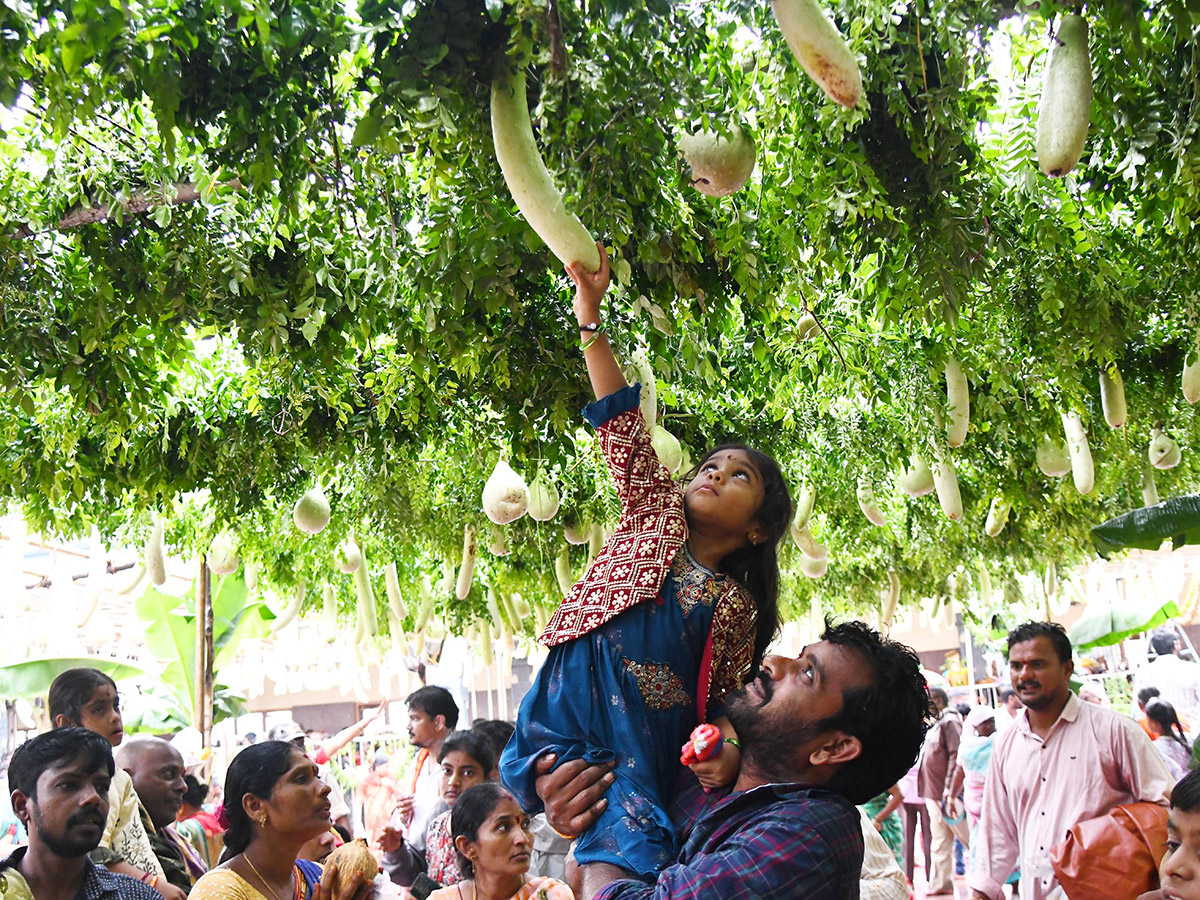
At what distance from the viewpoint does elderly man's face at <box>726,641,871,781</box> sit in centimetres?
193

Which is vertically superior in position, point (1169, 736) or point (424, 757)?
point (424, 757)

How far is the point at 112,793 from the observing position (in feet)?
13.1

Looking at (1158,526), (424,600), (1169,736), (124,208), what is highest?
(124,208)

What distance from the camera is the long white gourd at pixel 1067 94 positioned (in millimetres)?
2326

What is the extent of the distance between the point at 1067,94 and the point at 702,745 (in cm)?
154

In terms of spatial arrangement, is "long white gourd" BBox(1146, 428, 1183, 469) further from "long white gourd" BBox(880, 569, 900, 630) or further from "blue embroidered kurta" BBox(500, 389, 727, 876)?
"long white gourd" BBox(880, 569, 900, 630)

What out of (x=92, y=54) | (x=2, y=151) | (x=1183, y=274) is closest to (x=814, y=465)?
(x=1183, y=274)

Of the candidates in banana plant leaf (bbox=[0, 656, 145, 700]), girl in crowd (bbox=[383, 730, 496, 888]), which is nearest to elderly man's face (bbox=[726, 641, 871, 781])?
girl in crowd (bbox=[383, 730, 496, 888])

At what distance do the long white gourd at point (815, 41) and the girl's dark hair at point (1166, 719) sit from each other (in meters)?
7.14

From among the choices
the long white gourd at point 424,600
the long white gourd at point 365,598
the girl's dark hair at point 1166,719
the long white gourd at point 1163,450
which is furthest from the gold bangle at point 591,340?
the long white gourd at point 424,600

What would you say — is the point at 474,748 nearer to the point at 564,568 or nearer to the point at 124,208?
the point at 124,208

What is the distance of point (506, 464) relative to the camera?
217 inches

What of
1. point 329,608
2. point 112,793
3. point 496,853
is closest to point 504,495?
point 496,853

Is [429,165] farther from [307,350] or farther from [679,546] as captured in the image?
[679,546]
